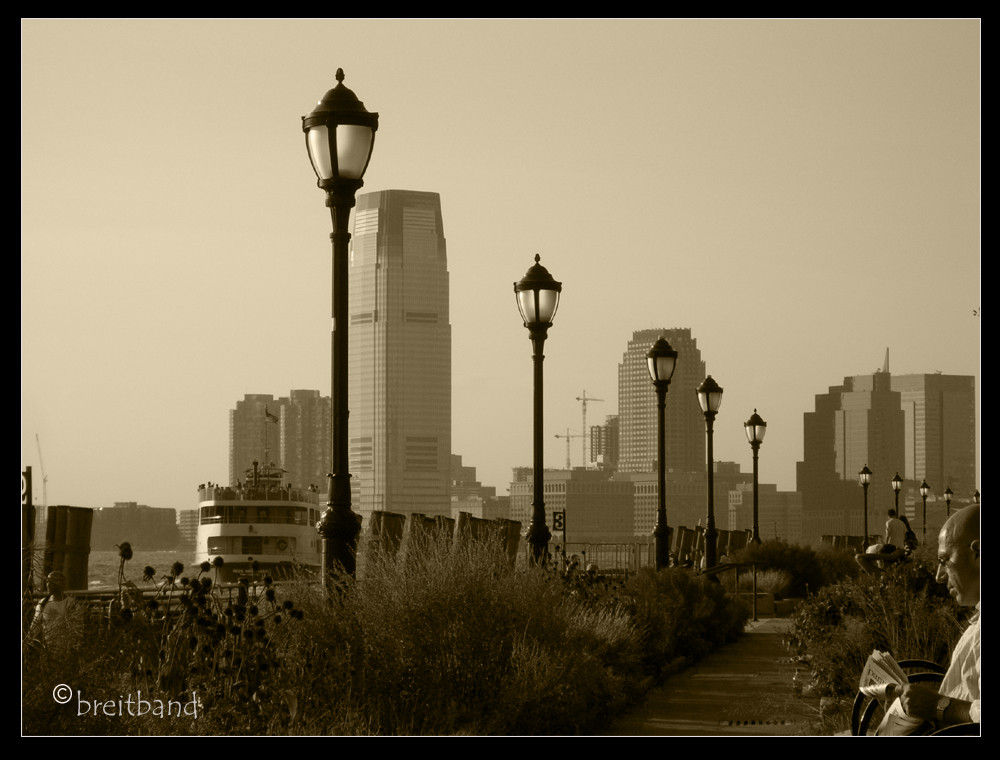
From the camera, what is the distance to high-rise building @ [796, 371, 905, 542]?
8794 centimetres

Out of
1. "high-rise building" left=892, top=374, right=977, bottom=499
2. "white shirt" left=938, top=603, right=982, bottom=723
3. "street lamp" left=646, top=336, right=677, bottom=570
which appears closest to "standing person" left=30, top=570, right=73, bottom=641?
"white shirt" left=938, top=603, right=982, bottom=723

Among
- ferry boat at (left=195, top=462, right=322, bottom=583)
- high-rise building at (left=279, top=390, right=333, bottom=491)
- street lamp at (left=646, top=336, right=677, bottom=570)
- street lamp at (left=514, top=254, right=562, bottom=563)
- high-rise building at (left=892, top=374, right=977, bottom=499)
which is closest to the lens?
street lamp at (left=514, top=254, right=562, bottom=563)

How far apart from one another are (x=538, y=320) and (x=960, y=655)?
10.1m

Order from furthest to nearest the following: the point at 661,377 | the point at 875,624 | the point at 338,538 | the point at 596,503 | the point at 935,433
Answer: the point at 596,503
the point at 935,433
the point at 661,377
the point at 875,624
the point at 338,538

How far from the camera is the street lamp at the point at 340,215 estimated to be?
28.7ft

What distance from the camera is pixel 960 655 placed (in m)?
4.83

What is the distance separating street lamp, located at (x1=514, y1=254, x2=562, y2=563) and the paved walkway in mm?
2137

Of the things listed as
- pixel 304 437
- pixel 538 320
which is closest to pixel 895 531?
pixel 538 320

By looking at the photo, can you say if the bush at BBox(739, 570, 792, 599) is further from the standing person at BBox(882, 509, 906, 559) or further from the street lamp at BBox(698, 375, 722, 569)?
the standing person at BBox(882, 509, 906, 559)

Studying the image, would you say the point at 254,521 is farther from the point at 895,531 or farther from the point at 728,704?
the point at 728,704

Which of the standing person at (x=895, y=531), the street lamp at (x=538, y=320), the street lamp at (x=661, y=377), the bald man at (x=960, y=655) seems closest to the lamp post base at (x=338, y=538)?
the bald man at (x=960, y=655)

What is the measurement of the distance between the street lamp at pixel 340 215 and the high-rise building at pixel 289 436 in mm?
93405
